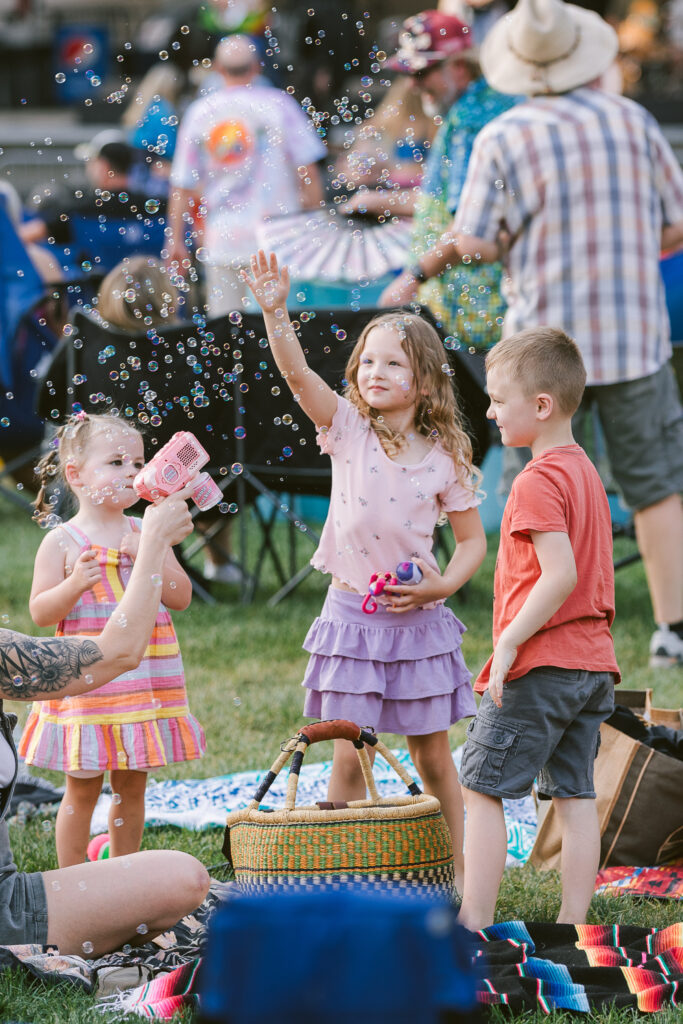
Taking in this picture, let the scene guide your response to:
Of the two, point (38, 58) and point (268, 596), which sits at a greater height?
point (38, 58)

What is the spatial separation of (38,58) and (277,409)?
15003mm

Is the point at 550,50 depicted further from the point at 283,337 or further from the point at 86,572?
the point at 86,572

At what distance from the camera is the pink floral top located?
3.05m

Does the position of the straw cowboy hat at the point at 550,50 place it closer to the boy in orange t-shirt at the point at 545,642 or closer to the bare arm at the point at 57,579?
the boy in orange t-shirt at the point at 545,642

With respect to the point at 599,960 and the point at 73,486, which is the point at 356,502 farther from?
the point at 599,960

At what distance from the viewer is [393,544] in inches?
120

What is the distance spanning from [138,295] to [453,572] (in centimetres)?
208

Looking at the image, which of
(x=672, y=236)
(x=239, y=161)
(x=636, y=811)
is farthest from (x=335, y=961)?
(x=239, y=161)

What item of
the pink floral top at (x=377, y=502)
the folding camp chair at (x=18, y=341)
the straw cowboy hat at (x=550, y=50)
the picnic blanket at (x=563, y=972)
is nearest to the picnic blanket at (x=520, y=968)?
the picnic blanket at (x=563, y=972)

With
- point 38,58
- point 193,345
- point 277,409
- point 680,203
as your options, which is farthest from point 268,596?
point 38,58

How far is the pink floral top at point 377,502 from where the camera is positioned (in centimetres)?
305

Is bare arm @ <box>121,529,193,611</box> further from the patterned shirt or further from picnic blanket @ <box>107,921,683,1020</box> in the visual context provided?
the patterned shirt

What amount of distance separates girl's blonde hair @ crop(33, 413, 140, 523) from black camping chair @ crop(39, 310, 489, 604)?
66 cm

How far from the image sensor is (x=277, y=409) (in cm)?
490
